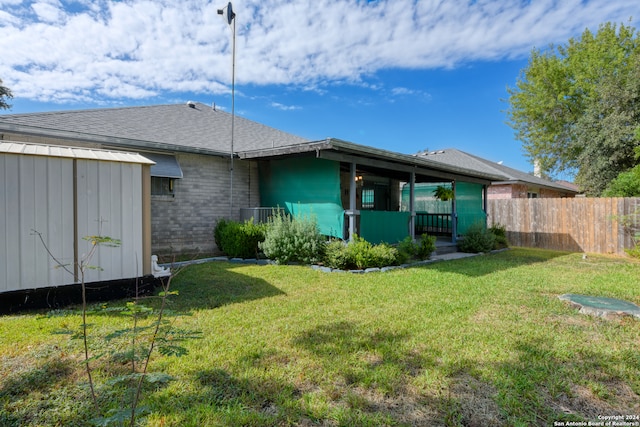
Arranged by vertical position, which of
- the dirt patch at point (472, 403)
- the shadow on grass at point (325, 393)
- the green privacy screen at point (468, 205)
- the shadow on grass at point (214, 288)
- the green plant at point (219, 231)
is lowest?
the dirt patch at point (472, 403)

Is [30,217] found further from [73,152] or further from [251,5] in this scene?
[251,5]

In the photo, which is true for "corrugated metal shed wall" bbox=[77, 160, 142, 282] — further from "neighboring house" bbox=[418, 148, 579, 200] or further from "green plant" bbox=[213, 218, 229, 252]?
"neighboring house" bbox=[418, 148, 579, 200]

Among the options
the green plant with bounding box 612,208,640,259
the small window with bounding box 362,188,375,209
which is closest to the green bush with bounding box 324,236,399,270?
the small window with bounding box 362,188,375,209

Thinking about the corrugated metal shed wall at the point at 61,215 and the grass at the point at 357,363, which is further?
the corrugated metal shed wall at the point at 61,215

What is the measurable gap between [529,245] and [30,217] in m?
15.6

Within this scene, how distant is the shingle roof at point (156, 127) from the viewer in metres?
7.54

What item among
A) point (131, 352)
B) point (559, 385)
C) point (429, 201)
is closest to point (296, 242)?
point (559, 385)

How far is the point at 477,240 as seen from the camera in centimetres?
1071

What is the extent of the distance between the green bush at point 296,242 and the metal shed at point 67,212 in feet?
10.7

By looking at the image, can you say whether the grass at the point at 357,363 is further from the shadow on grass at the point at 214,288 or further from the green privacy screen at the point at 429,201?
the green privacy screen at the point at 429,201

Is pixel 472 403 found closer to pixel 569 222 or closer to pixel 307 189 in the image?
pixel 307 189

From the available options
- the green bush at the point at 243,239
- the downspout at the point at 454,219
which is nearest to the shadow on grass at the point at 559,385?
the green bush at the point at 243,239

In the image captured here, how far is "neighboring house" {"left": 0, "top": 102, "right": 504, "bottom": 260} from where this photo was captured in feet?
25.3

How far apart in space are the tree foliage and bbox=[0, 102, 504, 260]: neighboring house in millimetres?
8379
